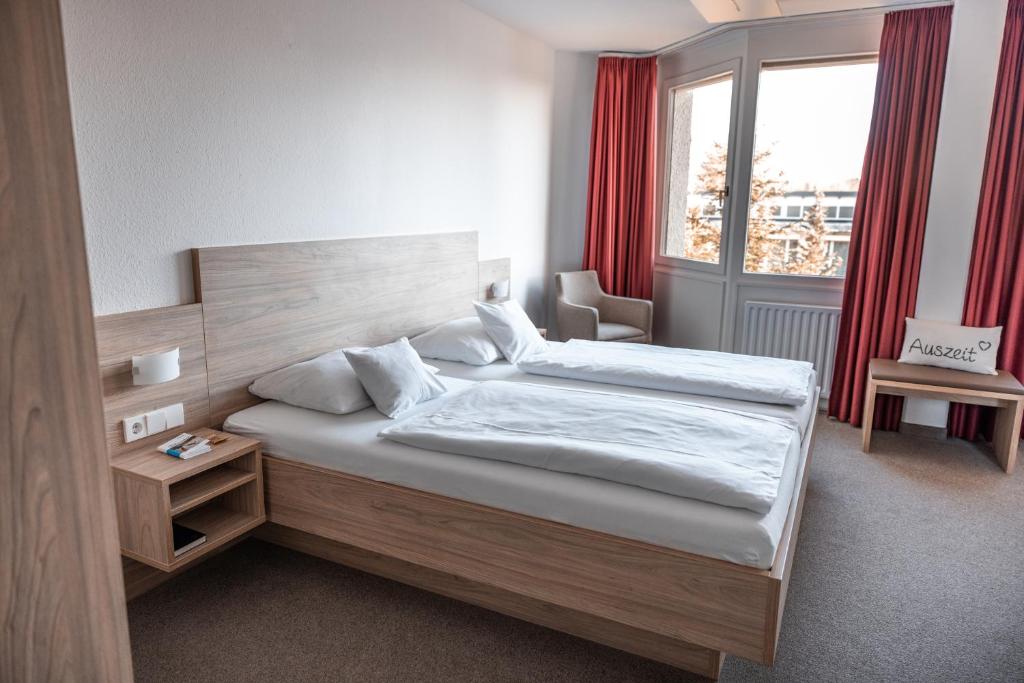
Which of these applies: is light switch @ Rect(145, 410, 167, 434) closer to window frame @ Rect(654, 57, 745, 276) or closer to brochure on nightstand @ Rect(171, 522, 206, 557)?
brochure on nightstand @ Rect(171, 522, 206, 557)

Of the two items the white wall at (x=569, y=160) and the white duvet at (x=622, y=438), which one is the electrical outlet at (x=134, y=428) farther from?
the white wall at (x=569, y=160)

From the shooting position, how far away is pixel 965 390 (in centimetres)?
358

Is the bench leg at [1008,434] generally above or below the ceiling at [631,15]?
below

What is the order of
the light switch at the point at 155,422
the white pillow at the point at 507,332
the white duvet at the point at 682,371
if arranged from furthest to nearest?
1. the white pillow at the point at 507,332
2. the white duvet at the point at 682,371
3. the light switch at the point at 155,422

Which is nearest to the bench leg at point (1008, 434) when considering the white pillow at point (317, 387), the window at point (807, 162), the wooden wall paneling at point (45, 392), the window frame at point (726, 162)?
the window at point (807, 162)

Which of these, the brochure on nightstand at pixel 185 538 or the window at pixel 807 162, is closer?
the brochure on nightstand at pixel 185 538

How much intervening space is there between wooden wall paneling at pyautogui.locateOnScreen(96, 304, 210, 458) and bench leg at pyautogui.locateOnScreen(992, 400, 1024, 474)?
3816 millimetres

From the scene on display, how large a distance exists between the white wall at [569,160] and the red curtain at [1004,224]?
2549mm

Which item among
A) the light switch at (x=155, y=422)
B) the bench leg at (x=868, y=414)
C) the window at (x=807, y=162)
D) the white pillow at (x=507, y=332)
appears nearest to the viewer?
the light switch at (x=155, y=422)

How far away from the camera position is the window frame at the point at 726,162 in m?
4.59

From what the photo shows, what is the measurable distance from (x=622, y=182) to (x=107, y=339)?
152 inches

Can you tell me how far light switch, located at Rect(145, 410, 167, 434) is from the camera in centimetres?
237

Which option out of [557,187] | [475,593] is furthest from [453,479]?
[557,187]

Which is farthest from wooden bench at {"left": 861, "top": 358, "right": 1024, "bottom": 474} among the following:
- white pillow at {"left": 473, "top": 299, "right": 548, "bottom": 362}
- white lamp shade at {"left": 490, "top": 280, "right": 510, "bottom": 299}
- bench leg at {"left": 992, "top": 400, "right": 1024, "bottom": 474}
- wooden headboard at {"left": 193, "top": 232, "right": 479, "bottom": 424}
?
wooden headboard at {"left": 193, "top": 232, "right": 479, "bottom": 424}
